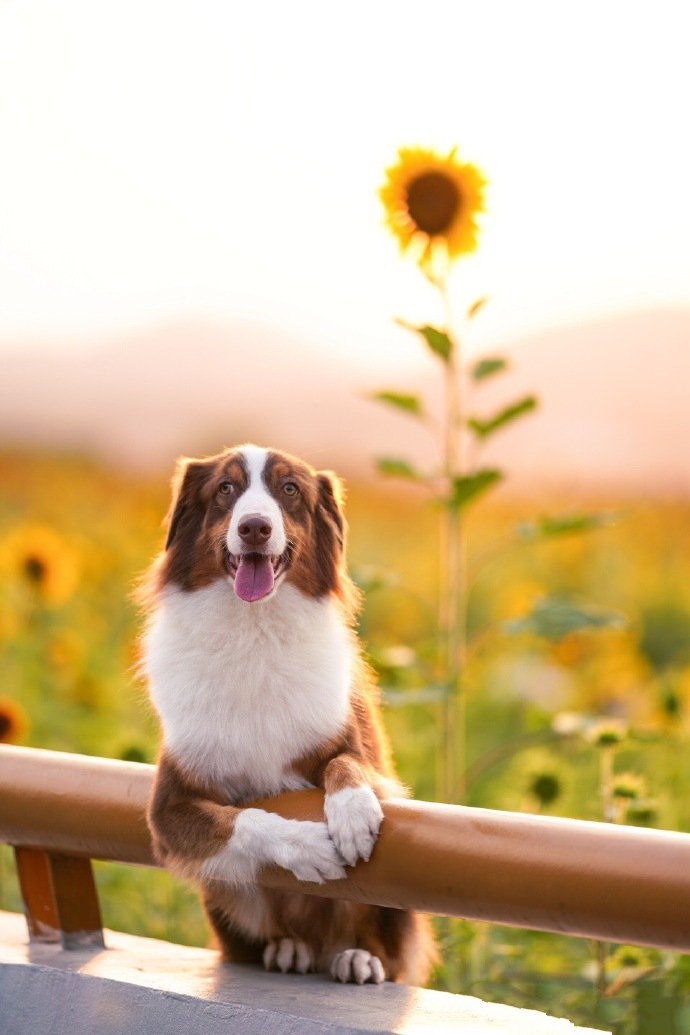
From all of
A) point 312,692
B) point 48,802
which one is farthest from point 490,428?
point 48,802

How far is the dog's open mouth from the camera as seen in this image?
78.4 inches

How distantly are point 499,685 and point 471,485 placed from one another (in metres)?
3.80

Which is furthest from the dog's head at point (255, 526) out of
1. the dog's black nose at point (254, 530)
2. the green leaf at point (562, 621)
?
the green leaf at point (562, 621)

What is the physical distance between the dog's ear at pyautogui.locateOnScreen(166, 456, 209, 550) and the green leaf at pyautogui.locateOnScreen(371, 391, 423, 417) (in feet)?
3.48

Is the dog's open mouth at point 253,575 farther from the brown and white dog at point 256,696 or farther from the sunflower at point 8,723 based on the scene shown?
the sunflower at point 8,723

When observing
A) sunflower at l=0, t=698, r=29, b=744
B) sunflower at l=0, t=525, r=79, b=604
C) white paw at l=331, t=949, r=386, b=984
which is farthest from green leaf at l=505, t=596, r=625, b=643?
sunflower at l=0, t=525, r=79, b=604

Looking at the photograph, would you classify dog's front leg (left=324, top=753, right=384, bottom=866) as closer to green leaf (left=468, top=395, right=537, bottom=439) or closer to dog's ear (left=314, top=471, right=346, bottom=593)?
dog's ear (left=314, top=471, right=346, bottom=593)

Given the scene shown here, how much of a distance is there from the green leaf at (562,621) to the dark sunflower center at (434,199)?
0.96m

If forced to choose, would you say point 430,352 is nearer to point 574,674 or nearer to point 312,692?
point 312,692

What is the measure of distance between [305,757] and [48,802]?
0.48 m

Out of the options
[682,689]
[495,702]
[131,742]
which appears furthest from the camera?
[495,702]

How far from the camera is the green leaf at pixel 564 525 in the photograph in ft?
9.82

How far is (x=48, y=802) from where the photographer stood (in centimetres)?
221

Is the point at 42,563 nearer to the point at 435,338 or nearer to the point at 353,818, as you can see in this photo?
the point at 435,338
